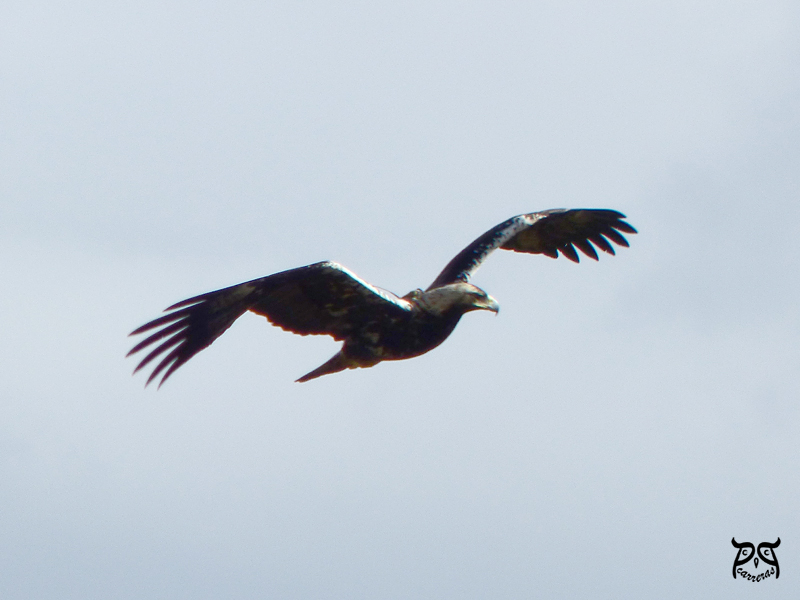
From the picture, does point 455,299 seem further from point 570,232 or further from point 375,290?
point 570,232

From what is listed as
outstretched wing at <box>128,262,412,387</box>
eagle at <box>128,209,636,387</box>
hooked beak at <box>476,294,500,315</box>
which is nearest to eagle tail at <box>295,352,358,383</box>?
eagle at <box>128,209,636,387</box>

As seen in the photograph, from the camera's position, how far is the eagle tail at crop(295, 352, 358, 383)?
9531 millimetres

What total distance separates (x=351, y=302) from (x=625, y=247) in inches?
171

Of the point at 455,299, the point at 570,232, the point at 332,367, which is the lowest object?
the point at 332,367

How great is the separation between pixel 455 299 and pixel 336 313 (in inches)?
39.6

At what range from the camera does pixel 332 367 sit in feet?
31.6

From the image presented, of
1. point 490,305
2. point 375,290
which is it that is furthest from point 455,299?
point 375,290

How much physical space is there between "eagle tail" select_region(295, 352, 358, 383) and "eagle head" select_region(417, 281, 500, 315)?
776mm

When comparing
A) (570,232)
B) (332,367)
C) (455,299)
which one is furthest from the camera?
(570,232)

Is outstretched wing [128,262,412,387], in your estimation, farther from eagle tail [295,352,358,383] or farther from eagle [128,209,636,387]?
eagle tail [295,352,358,383]

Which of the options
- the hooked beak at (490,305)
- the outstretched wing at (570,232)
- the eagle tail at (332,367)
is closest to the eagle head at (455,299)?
the hooked beak at (490,305)

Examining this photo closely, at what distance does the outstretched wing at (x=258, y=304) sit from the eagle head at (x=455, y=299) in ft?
1.27

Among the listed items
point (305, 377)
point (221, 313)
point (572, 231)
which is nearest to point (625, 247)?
point (572, 231)

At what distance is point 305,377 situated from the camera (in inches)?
384
